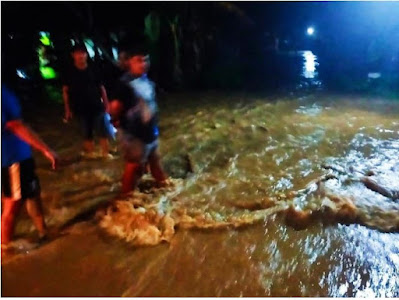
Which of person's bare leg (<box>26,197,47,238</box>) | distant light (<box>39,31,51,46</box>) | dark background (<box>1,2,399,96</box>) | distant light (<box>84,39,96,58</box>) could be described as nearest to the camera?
person's bare leg (<box>26,197,47,238</box>)

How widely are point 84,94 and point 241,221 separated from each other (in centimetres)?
309

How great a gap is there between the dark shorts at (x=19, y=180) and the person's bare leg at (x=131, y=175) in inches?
47.7

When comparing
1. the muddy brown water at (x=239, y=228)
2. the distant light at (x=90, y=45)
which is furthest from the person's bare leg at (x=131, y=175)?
the distant light at (x=90, y=45)

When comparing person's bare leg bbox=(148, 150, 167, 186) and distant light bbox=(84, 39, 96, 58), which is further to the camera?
distant light bbox=(84, 39, 96, 58)

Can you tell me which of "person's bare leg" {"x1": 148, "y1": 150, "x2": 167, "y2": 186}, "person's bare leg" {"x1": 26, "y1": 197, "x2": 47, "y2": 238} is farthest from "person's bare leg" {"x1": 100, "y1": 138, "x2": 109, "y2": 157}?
"person's bare leg" {"x1": 26, "y1": 197, "x2": 47, "y2": 238}

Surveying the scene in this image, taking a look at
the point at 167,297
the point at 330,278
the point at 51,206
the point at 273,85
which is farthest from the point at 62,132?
the point at 273,85

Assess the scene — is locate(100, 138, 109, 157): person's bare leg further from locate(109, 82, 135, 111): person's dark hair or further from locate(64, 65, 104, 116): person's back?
locate(109, 82, 135, 111): person's dark hair

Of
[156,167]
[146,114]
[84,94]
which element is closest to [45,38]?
[84,94]

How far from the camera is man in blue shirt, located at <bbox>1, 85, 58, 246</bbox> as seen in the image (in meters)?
3.62

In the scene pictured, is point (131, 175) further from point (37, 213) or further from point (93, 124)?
point (93, 124)

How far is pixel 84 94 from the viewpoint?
6273mm

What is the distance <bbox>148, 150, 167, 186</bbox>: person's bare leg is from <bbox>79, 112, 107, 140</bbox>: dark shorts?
1601 millimetres

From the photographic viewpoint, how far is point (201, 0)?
1466cm

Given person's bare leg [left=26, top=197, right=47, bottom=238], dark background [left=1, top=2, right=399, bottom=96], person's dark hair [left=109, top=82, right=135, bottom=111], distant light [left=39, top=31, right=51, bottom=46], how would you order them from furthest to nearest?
distant light [left=39, top=31, right=51, bottom=46] < dark background [left=1, top=2, right=399, bottom=96] < person's dark hair [left=109, top=82, right=135, bottom=111] < person's bare leg [left=26, top=197, right=47, bottom=238]
